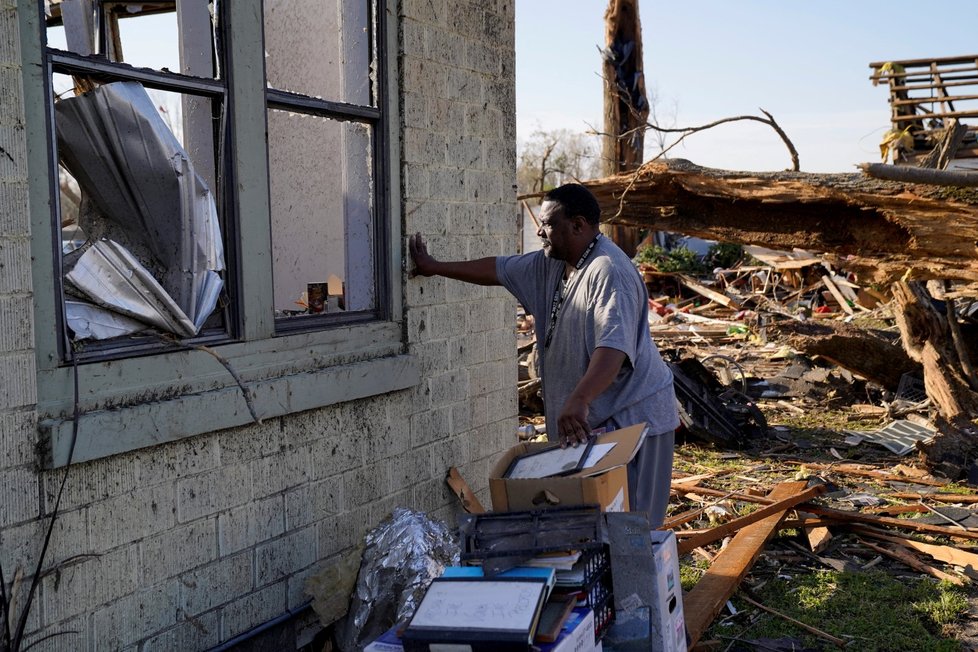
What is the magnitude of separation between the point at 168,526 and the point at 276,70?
2471 mm

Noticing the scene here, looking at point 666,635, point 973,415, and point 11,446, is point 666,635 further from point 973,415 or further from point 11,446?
point 973,415

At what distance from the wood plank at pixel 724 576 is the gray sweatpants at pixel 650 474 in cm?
58

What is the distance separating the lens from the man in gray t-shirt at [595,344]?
423cm

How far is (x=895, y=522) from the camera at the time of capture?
6699 millimetres

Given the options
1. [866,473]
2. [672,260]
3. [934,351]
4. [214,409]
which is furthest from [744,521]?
[672,260]

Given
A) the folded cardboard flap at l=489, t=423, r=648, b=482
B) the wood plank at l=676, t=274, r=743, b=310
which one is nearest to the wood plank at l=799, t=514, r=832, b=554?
the folded cardboard flap at l=489, t=423, r=648, b=482

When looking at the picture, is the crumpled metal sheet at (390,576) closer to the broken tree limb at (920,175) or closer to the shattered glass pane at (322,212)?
the shattered glass pane at (322,212)

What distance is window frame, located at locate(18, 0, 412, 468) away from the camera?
10.4 feet

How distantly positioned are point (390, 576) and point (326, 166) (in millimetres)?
2050

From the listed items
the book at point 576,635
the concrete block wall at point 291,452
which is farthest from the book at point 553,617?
the concrete block wall at point 291,452

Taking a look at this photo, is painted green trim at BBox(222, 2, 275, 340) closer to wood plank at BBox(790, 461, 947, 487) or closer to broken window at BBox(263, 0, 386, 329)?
broken window at BBox(263, 0, 386, 329)

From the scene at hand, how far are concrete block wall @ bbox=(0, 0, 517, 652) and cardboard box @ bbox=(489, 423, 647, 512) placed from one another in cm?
89

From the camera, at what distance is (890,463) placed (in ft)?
29.3

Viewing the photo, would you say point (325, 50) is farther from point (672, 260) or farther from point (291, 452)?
point (672, 260)
